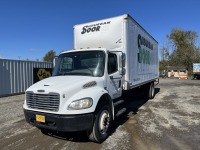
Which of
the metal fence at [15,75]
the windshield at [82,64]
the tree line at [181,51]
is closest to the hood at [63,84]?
the windshield at [82,64]

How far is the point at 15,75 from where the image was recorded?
51.6ft

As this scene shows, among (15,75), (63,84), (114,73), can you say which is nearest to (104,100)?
(114,73)

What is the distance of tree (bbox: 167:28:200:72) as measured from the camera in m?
63.8

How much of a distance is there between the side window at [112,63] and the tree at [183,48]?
206 feet

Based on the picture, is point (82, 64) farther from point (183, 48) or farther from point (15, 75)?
point (183, 48)

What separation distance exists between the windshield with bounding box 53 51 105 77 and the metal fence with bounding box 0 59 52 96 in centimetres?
988

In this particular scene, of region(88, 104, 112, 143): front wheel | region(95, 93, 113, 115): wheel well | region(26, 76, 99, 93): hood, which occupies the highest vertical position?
region(26, 76, 99, 93): hood

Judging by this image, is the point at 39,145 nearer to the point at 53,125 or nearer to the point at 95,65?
the point at 53,125

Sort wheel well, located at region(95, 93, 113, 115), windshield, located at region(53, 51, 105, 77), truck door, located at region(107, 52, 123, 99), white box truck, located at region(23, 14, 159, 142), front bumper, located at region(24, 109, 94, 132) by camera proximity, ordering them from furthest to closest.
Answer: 1. truck door, located at region(107, 52, 123, 99)
2. windshield, located at region(53, 51, 105, 77)
3. wheel well, located at region(95, 93, 113, 115)
4. white box truck, located at region(23, 14, 159, 142)
5. front bumper, located at region(24, 109, 94, 132)

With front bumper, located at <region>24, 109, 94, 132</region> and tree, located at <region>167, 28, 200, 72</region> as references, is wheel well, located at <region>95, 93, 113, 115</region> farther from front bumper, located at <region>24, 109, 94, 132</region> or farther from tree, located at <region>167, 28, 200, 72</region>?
tree, located at <region>167, 28, 200, 72</region>

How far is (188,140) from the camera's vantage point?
564cm

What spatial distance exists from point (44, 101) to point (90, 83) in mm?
1202

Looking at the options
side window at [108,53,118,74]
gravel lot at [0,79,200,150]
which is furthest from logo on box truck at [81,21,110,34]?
gravel lot at [0,79,200,150]

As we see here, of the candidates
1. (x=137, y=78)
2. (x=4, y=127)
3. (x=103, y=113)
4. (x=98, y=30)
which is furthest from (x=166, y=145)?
(x=4, y=127)
